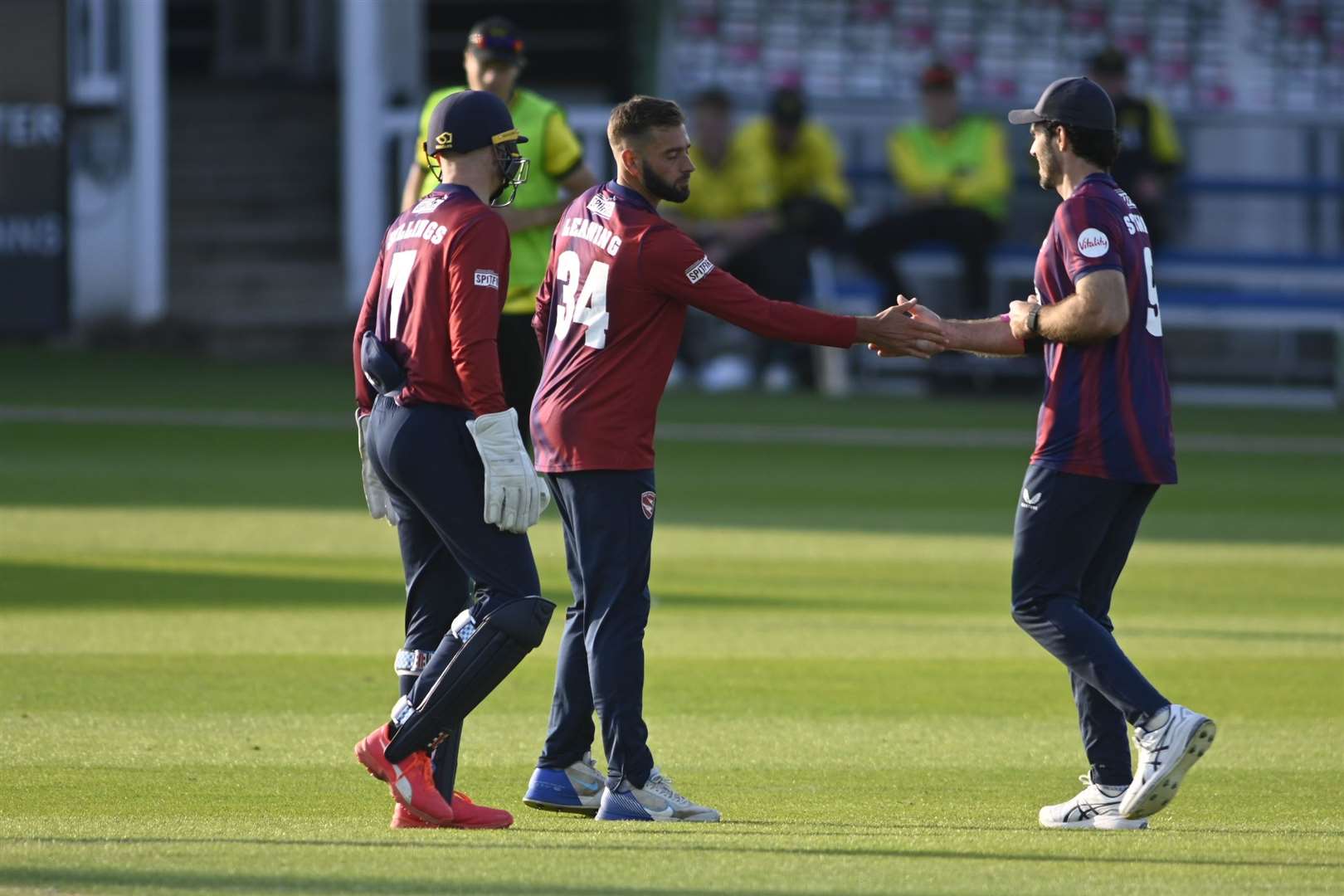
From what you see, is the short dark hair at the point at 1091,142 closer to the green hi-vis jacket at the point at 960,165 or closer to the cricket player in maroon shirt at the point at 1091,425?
the cricket player in maroon shirt at the point at 1091,425

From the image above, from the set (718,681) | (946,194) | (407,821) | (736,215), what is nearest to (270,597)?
(718,681)

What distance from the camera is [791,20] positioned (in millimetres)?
22375

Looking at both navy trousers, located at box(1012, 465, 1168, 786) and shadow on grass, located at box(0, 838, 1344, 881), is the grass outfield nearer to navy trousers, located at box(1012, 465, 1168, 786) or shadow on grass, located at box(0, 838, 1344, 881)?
shadow on grass, located at box(0, 838, 1344, 881)

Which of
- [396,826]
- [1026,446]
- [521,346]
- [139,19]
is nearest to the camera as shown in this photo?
[396,826]

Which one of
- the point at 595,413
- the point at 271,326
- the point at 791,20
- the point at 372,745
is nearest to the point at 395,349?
the point at 595,413

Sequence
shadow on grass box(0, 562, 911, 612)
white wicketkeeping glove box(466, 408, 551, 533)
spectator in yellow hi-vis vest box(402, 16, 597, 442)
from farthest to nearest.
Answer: shadow on grass box(0, 562, 911, 612), spectator in yellow hi-vis vest box(402, 16, 597, 442), white wicketkeeping glove box(466, 408, 551, 533)

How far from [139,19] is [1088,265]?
16112mm

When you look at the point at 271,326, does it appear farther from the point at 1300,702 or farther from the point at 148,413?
the point at 1300,702

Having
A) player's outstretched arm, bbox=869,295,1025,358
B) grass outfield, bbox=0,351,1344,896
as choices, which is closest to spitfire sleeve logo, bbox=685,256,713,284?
player's outstretched arm, bbox=869,295,1025,358

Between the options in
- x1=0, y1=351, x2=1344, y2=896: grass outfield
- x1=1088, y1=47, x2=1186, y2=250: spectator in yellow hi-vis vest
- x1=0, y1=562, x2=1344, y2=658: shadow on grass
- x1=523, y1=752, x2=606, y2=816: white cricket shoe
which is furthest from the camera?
x1=1088, y1=47, x2=1186, y2=250: spectator in yellow hi-vis vest

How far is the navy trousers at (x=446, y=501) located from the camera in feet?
18.4

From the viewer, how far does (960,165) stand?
58.7 feet

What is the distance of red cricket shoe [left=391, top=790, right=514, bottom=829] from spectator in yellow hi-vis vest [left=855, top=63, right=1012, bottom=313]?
1244 centimetres

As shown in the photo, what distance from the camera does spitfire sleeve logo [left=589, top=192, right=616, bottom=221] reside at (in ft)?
19.2
